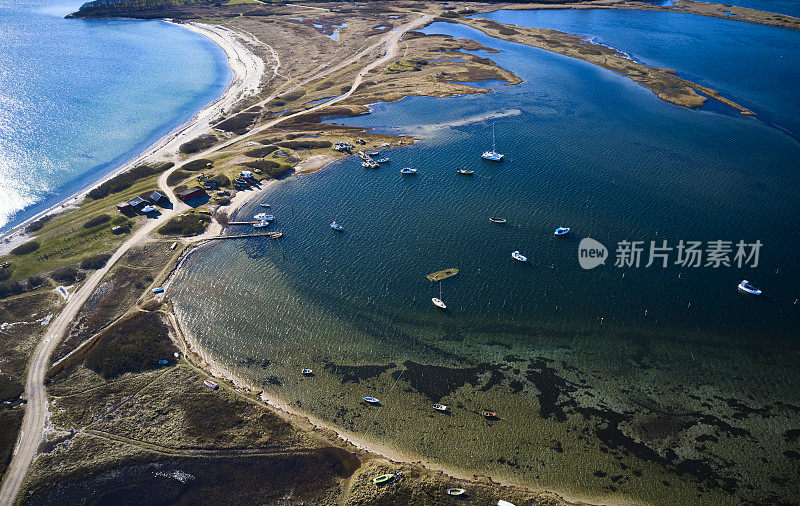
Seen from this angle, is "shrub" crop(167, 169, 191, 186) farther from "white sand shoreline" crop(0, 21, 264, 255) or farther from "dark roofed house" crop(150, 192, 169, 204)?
"white sand shoreline" crop(0, 21, 264, 255)

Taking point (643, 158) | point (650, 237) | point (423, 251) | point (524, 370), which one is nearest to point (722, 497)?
point (524, 370)

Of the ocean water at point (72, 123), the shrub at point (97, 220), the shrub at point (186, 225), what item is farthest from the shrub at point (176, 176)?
the ocean water at point (72, 123)

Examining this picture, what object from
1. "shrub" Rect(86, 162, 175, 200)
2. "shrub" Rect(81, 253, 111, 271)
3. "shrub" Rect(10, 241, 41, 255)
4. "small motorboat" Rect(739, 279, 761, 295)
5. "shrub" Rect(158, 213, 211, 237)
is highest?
"shrub" Rect(86, 162, 175, 200)

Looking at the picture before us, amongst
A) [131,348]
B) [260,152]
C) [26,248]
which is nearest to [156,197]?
Result: [26,248]

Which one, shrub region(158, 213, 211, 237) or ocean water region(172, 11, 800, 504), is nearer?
ocean water region(172, 11, 800, 504)

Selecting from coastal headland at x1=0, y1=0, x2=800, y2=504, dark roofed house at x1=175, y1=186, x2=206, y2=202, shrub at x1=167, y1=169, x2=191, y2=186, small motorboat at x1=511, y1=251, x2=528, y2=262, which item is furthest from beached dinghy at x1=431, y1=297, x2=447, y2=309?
shrub at x1=167, y1=169, x2=191, y2=186
